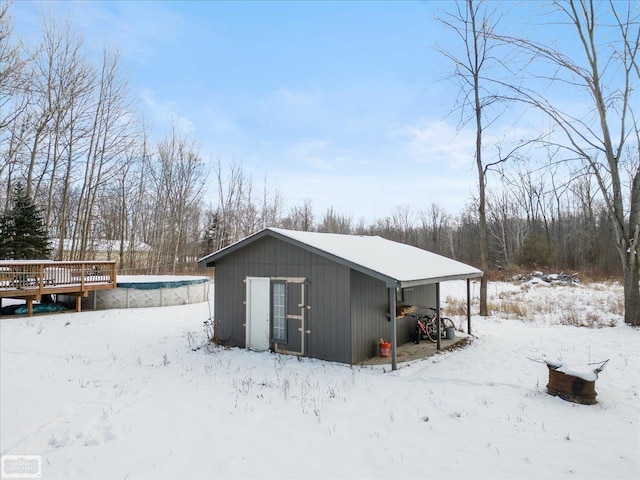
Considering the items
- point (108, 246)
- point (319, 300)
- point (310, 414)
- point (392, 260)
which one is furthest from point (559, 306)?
point (108, 246)

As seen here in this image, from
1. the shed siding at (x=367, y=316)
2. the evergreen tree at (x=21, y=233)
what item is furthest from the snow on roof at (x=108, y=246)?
the shed siding at (x=367, y=316)

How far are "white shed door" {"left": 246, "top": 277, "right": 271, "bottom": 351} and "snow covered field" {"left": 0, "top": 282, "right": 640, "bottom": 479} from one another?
482 mm

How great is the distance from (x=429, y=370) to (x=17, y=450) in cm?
661

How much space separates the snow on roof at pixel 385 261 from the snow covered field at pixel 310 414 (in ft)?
6.14

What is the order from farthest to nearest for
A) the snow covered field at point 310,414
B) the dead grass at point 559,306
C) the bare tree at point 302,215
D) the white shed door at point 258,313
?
the bare tree at point 302,215, the dead grass at point 559,306, the white shed door at point 258,313, the snow covered field at point 310,414

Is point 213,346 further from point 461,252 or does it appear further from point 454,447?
point 461,252

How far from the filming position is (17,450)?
4621 mm

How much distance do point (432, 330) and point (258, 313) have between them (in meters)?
4.78

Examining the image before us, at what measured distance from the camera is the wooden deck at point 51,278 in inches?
520

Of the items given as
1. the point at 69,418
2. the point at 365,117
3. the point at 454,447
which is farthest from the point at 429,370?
the point at 365,117

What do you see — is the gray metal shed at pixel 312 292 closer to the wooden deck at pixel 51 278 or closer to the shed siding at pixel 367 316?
the shed siding at pixel 367 316

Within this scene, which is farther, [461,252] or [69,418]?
[461,252]

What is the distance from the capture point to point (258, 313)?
9.27m

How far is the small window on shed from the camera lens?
29.2ft
